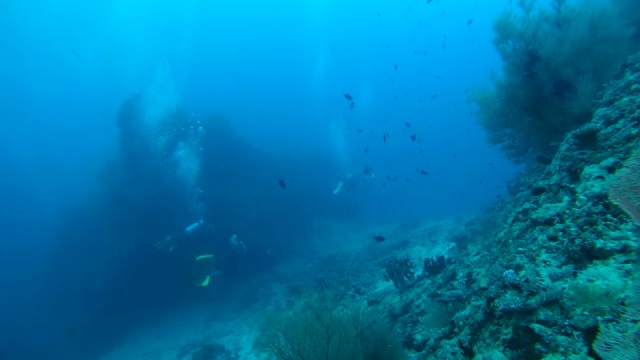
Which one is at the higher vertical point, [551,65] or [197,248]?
[197,248]

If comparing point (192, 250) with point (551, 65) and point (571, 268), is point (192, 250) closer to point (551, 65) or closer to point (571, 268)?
point (551, 65)

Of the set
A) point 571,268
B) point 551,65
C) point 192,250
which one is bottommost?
point 571,268

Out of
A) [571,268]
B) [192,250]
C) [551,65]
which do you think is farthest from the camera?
[192,250]

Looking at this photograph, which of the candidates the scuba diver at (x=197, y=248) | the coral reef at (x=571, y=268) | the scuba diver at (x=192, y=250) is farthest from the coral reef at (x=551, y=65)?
the scuba diver at (x=192, y=250)

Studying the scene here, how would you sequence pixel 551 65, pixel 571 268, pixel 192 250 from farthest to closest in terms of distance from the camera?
pixel 192 250 < pixel 551 65 < pixel 571 268

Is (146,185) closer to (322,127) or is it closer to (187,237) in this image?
(187,237)

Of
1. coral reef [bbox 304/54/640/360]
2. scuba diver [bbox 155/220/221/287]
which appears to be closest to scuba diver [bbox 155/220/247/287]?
scuba diver [bbox 155/220/221/287]

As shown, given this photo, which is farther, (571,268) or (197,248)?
(197,248)

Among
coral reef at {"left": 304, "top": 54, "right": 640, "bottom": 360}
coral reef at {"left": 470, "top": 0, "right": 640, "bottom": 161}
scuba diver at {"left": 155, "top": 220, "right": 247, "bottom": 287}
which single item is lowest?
coral reef at {"left": 304, "top": 54, "right": 640, "bottom": 360}

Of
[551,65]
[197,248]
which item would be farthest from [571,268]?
[197,248]

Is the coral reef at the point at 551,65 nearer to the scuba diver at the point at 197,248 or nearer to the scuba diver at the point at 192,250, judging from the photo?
the scuba diver at the point at 197,248

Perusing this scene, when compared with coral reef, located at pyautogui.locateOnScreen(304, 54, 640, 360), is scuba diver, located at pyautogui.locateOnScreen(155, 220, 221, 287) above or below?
above

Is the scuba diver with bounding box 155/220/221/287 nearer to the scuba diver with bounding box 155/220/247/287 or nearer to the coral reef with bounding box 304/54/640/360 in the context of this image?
the scuba diver with bounding box 155/220/247/287

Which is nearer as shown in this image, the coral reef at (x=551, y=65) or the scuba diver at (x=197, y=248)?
the coral reef at (x=551, y=65)
